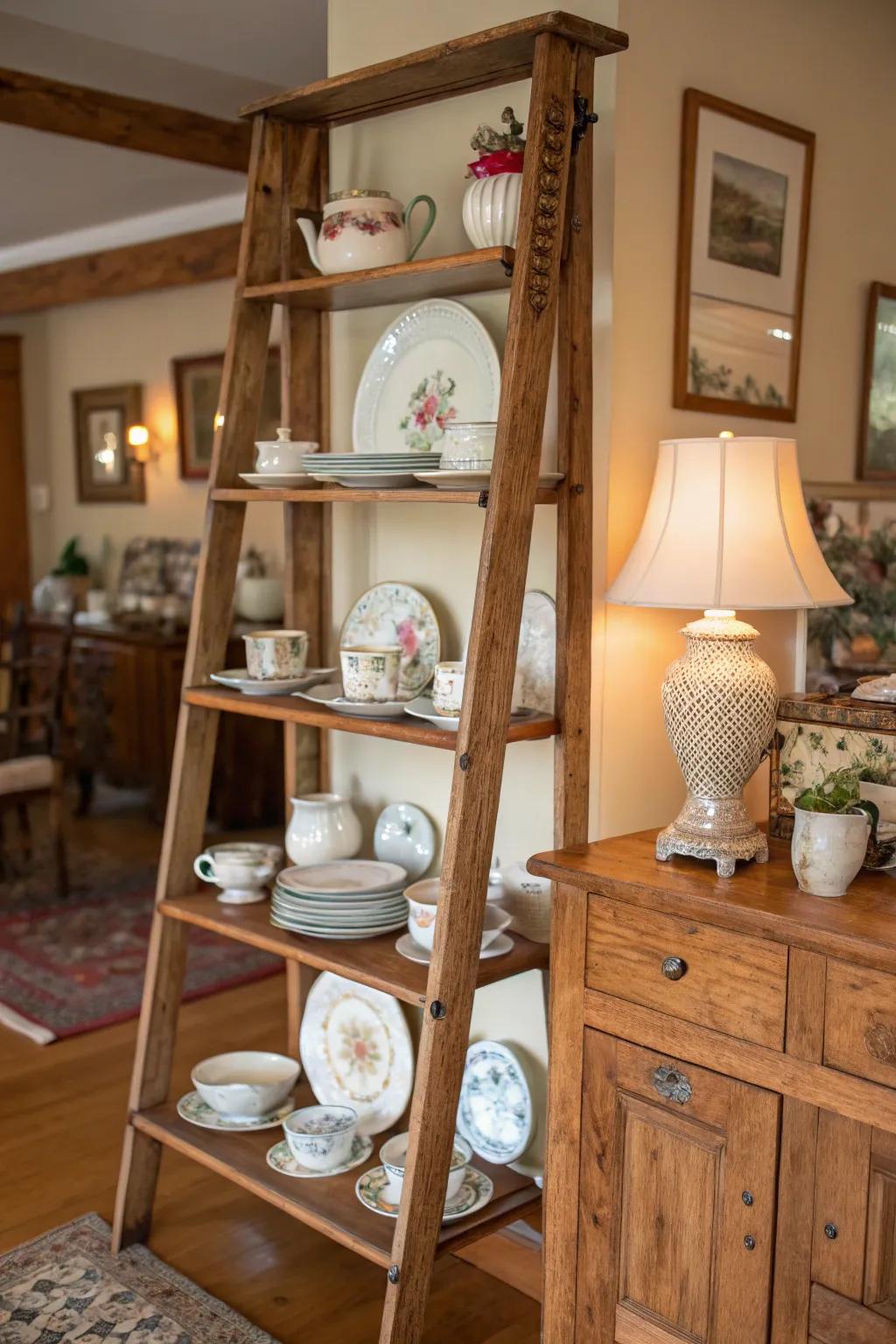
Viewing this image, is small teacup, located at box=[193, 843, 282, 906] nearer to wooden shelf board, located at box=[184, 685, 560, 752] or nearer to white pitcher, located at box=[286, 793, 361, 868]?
white pitcher, located at box=[286, 793, 361, 868]

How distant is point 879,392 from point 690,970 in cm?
139

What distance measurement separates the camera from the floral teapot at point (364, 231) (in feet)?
6.97

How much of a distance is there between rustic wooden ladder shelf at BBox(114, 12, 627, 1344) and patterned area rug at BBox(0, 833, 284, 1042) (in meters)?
1.16

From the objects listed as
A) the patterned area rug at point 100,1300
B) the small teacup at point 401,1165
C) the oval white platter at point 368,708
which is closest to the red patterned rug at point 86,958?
the patterned area rug at point 100,1300

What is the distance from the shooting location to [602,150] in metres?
2.01

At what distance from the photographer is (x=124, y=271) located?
6.15 m

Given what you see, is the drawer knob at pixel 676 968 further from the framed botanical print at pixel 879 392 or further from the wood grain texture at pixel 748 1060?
the framed botanical print at pixel 879 392

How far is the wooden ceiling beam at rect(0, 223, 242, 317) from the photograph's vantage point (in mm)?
5637

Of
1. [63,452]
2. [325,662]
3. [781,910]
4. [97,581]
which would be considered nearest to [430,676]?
[325,662]

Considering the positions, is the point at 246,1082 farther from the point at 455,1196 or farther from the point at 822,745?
the point at 822,745

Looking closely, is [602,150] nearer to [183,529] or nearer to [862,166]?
[862,166]

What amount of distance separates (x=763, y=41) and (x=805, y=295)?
0.44m

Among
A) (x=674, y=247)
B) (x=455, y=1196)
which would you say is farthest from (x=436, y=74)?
(x=455, y=1196)

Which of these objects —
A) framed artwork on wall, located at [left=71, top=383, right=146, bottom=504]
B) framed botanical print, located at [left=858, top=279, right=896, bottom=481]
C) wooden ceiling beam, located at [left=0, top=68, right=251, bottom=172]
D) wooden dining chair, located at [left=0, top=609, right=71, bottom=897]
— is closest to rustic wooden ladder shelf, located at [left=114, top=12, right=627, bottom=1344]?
framed botanical print, located at [left=858, top=279, right=896, bottom=481]
